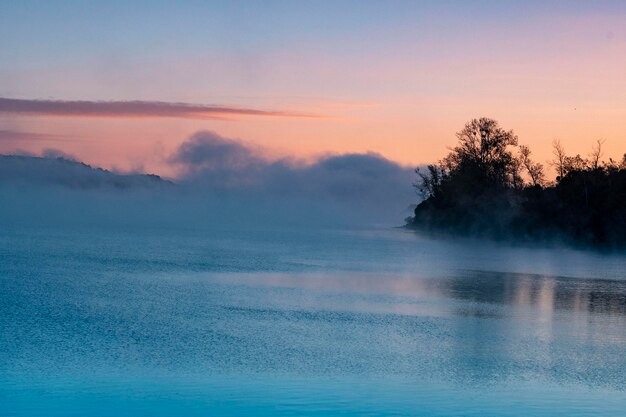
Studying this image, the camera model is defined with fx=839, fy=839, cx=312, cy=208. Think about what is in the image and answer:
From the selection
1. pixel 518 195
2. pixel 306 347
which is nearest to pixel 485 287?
pixel 306 347

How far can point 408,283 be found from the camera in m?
30.3

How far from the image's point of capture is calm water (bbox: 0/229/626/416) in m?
11.5

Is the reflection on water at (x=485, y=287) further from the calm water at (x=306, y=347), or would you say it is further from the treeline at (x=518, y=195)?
the treeline at (x=518, y=195)

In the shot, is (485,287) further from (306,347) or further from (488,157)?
(488,157)

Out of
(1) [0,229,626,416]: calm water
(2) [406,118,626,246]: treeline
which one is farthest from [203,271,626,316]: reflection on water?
(2) [406,118,626,246]: treeline

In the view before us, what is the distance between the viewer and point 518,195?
76875 mm

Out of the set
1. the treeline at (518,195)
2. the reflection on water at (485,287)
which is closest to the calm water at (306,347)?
the reflection on water at (485,287)

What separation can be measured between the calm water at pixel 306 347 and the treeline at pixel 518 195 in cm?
3812

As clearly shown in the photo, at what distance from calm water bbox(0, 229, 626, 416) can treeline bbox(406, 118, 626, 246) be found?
38.1m

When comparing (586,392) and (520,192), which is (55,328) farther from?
(520,192)

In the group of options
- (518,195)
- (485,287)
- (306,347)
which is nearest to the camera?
(306,347)

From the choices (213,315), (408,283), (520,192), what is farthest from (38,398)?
(520,192)

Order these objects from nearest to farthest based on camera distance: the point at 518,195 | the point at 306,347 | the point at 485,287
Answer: the point at 306,347
the point at 485,287
the point at 518,195

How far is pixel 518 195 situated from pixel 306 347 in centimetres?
6447
